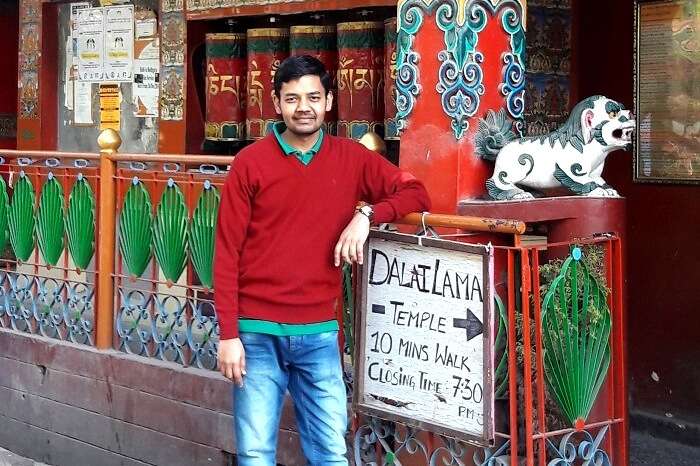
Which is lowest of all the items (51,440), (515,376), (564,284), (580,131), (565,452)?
(51,440)

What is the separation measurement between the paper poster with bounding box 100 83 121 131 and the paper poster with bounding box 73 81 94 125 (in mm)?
175

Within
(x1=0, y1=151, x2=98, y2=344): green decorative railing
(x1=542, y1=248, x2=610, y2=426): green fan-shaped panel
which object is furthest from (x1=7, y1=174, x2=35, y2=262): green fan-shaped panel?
(x1=542, y1=248, x2=610, y2=426): green fan-shaped panel

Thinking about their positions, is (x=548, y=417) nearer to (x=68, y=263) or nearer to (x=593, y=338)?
(x=593, y=338)

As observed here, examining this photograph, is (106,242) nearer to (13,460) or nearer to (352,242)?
(13,460)

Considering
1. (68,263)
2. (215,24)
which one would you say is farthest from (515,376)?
(215,24)

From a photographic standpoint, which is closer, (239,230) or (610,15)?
(239,230)

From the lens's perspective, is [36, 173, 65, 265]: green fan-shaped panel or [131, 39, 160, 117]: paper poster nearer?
[36, 173, 65, 265]: green fan-shaped panel

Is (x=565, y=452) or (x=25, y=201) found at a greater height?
(x=25, y=201)

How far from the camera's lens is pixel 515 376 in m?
4.70

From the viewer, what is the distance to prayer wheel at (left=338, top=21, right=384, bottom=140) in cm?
743

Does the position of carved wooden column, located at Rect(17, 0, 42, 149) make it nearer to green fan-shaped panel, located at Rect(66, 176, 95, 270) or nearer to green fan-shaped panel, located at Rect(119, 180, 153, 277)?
green fan-shaped panel, located at Rect(66, 176, 95, 270)

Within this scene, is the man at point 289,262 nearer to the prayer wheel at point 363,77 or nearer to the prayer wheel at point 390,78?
the prayer wheel at point 390,78

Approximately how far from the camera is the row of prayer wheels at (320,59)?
24.4 ft

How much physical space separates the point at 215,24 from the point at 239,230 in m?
4.46
